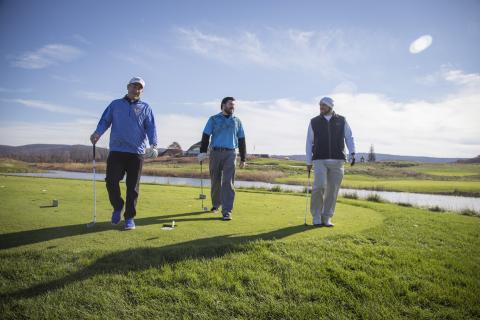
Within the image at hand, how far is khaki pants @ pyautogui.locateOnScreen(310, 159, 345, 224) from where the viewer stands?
241 inches

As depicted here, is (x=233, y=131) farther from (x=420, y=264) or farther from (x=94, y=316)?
(x=94, y=316)

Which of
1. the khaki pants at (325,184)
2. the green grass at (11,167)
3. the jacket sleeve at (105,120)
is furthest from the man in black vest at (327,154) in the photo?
the green grass at (11,167)

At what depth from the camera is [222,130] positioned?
6883 mm

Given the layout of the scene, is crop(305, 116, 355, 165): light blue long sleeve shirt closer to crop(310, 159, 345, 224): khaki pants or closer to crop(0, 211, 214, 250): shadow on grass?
crop(310, 159, 345, 224): khaki pants

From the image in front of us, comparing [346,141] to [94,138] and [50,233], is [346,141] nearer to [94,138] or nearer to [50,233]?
[94,138]

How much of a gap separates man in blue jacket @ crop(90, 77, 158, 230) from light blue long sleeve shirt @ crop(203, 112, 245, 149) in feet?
5.49

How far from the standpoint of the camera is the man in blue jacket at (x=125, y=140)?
17.8ft

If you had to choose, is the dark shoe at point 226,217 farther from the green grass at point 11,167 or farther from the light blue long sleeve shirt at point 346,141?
the green grass at point 11,167

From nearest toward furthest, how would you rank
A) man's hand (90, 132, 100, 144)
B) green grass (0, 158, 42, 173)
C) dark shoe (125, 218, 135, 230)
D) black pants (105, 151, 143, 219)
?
dark shoe (125, 218, 135, 230) → man's hand (90, 132, 100, 144) → black pants (105, 151, 143, 219) → green grass (0, 158, 42, 173)

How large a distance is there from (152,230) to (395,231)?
170 inches

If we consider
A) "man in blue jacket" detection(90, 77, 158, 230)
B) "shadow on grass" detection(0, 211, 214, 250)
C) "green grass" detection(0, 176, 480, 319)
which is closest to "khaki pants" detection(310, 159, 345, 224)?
"green grass" detection(0, 176, 480, 319)

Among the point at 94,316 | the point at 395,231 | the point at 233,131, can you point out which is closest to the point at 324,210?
the point at 395,231

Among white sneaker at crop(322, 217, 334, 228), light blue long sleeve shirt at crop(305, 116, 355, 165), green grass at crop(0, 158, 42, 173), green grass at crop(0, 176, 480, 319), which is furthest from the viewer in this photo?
green grass at crop(0, 158, 42, 173)

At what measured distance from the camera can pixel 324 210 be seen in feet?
20.0
